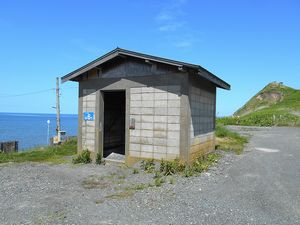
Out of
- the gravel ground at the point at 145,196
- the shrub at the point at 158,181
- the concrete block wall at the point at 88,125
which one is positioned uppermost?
the concrete block wall at the point at 88,125

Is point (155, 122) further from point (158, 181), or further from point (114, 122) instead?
point (114, 122)

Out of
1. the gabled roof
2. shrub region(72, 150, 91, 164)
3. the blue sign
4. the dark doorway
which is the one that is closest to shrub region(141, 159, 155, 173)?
shrub region(72, 150, 91, 164)

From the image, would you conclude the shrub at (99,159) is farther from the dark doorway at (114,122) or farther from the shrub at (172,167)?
the shrub at (172,167)

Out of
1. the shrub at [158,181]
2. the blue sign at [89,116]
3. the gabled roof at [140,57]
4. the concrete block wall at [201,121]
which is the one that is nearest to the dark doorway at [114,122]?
the blue sign at [89,116]

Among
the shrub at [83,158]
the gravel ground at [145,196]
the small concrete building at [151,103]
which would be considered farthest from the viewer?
the shrub at [83,158]

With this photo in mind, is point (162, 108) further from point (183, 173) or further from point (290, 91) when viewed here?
point (290, 91)

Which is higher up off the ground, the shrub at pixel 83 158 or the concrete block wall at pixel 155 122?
the concrete block wall at pixel 155 122

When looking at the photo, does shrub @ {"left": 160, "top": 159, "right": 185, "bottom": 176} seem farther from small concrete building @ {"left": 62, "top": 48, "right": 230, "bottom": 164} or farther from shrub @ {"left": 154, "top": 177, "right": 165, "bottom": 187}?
shrub @ {"left": 154, "top": 177, "right": 165, "bottom": 187}

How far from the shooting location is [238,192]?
650 cm

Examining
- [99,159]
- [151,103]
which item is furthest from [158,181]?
[99,159]

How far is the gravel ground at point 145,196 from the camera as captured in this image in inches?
194

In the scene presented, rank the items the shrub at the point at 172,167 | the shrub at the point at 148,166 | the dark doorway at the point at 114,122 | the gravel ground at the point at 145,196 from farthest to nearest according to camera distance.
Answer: the dark doorway at the point at 114,122
the shrub at the point at 148,166
the shrub at the point at 172,167
the gravel ground at the point at 145,196

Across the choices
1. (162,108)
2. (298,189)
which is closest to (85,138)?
(162,108)

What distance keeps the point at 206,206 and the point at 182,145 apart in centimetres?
320
